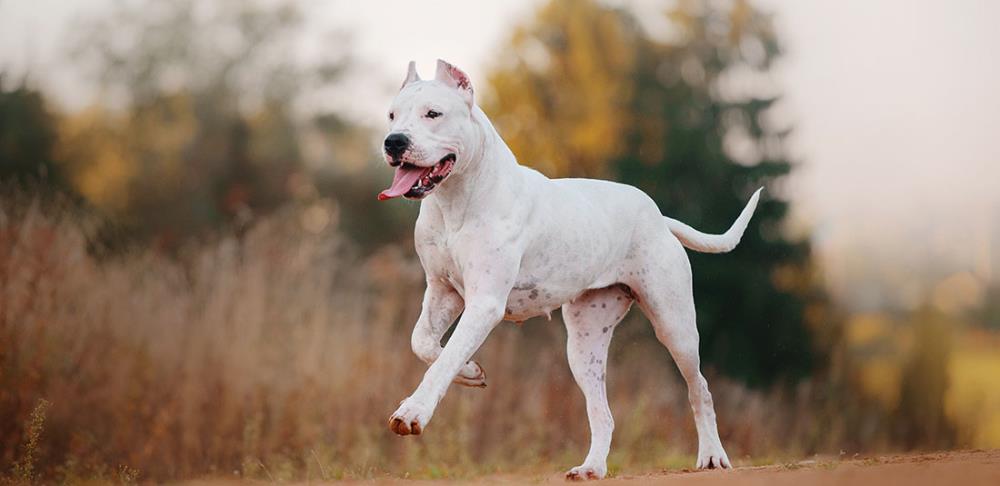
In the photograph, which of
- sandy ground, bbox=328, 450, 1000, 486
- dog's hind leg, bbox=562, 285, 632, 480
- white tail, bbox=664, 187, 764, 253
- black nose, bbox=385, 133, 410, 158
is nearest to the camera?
sandy ground, bbox=328, 450, 1000, 486

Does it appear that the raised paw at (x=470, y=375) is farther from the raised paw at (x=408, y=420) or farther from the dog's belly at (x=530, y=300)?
the raised paw at (x=408, y=420)

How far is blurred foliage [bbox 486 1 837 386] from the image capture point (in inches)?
664

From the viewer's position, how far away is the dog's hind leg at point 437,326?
548 cm

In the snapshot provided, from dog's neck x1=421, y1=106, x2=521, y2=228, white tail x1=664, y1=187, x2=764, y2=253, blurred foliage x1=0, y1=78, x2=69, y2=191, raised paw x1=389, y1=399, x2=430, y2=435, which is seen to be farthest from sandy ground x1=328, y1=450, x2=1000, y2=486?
blurred foliage x1=0, y1=78, x2=69, y2=191

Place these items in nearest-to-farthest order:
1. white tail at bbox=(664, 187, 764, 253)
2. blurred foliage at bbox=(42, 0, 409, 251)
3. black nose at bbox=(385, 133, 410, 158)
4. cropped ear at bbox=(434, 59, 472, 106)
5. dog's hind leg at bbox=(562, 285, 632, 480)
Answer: black nose at bbox=(385, 133, 410, 158) → cropped ear at bbox=(434, 59, 472, 106) → dog's hind leg at bbox=(562, 285, 632, 480) → white tail at bbox=(664, 187, 764, 253) → blurred foliage at bbox=(42, 0, 409, 251)

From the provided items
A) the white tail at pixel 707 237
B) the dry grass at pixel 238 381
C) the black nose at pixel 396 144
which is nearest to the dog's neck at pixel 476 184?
the black nose at pixel 396 144

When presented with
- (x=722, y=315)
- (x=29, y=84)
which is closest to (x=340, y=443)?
(x=722, y=315)

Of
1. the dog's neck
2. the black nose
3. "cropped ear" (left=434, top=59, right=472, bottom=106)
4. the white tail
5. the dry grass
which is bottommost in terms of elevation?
the dry grass

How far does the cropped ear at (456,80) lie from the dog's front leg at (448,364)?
0.94 meters

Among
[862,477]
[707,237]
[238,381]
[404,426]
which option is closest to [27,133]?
[238,381]

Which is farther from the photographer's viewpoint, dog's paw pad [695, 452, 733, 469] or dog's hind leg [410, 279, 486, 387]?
dog's paw pad [695, 452, 733, 469]

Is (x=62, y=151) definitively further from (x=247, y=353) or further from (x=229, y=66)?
(x=247, y=353)

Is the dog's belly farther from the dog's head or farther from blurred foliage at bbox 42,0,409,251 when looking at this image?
blurred foliage at bbox 42,0,409,251

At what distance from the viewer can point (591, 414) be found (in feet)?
20.4
